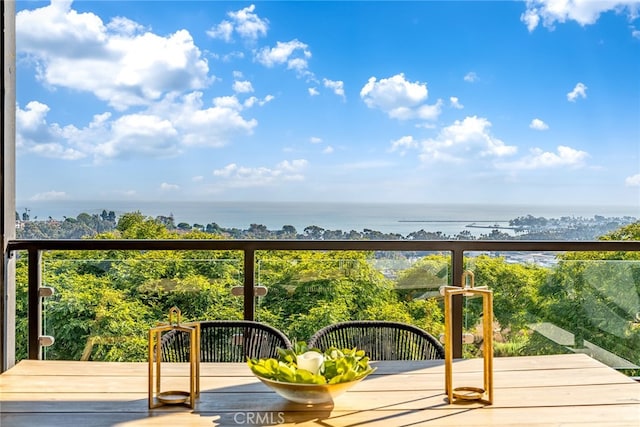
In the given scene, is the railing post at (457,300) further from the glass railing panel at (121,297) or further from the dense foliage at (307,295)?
the glass railing panel at (121,297)

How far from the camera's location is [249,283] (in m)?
3.22

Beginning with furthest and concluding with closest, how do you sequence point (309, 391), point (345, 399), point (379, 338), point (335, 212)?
1. point (335, 212)
2. point (379, 338)
3. point (345, 399)
4. point (309, 391)

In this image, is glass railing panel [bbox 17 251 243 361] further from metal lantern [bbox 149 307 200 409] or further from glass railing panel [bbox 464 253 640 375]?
metal lantern [bbox 149 307 200 409]

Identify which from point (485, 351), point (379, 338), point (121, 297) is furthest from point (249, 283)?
point (485, 351)

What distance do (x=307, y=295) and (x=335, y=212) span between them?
4.10 meters

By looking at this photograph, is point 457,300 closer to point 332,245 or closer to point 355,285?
point 355,285

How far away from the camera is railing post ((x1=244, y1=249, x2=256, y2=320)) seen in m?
3.21

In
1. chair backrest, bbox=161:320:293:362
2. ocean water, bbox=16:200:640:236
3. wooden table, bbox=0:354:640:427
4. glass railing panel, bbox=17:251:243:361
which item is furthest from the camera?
ocean water, bbox=16:200:640:236

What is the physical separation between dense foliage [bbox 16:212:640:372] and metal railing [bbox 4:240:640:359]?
0.04 meters

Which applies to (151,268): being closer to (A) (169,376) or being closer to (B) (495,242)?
(A) (169,376)

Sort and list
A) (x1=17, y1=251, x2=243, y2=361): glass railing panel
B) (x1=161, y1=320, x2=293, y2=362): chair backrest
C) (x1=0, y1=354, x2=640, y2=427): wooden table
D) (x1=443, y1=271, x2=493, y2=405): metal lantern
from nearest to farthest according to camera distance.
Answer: (x1=0, y1=354, x2=640, y2=427): wooden table < (x1=443, y1=271, x2=493, y2=405): metal lantern < (x1=161, y1=320, x2=293, y2=362): chair backrest < (x1=17, y1=251, x2=243, y2=361): glass railing panel

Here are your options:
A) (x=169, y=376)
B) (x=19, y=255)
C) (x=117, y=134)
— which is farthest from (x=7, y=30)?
(x=117, y=134)

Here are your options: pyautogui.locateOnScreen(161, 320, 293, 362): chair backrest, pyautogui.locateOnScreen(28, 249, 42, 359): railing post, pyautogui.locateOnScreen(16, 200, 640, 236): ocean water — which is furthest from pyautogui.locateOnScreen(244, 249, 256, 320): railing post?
pyautogui.locateOnScreen(16, 200, 640, 236): ocean water

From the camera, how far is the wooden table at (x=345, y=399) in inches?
55.1
